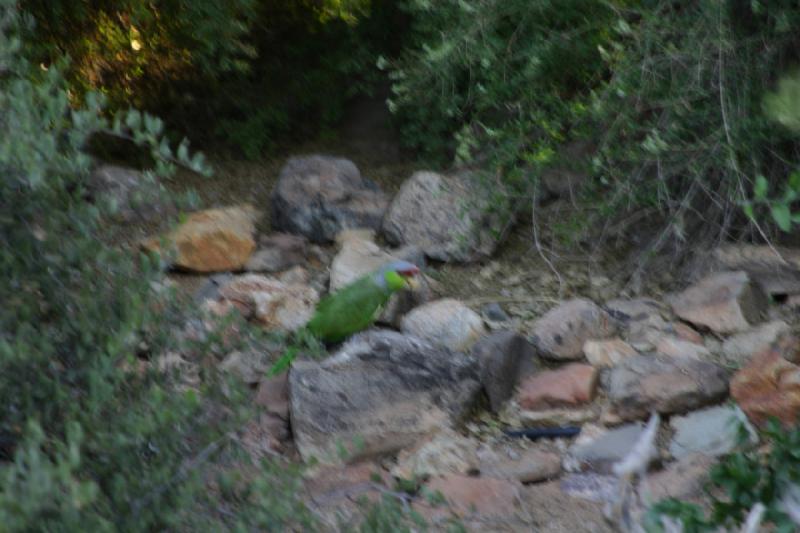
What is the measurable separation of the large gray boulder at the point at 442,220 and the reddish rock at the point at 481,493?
1.67 meters

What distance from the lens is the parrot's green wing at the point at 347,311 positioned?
4.32 m

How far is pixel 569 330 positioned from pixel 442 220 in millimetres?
1029

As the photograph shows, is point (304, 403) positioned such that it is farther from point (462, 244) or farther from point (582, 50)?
point (582, 50)

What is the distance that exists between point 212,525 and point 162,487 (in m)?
0.12

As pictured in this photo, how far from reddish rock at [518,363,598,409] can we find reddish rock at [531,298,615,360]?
0.15 meters

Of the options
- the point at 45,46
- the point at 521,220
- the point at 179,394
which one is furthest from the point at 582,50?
the point at 179,394

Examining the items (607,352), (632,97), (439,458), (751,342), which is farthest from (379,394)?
(632,97)

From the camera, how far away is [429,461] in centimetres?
383

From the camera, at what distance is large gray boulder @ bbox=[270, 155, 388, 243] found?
5434 mm

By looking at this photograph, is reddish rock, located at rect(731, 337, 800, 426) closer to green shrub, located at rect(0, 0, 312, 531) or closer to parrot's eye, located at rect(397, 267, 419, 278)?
parrot's eye, located at rect(397, 267, 419, 278)

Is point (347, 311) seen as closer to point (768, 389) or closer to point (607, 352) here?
point (607, 352)

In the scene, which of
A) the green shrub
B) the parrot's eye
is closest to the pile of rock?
the parrot's eye

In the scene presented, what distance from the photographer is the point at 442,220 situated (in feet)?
17.4

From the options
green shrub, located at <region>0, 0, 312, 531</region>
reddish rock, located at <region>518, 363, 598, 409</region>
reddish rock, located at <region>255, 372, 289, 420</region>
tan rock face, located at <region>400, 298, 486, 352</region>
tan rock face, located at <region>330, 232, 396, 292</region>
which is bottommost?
reddish rock, located at <region>255, 372, 289, 420</region>
